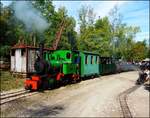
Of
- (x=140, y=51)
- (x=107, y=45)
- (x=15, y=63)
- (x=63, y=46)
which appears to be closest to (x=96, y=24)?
(x=107, y=45)

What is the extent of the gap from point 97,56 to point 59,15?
19.1 meters

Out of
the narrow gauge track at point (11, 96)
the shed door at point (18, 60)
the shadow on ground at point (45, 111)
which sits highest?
the shed door at point (18, 60)

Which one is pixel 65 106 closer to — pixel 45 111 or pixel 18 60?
pixel 45 111

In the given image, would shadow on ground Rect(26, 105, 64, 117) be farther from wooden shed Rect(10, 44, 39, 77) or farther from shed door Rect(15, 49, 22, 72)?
shed door Rect(15, 49, 22, 72)

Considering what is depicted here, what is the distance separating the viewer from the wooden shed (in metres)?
24.2

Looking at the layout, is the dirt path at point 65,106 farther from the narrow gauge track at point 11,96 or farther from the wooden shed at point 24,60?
the wooden shed at point 24,60

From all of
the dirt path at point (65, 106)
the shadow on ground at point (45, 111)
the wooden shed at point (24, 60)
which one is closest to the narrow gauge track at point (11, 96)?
the dirt path at point (65, 106)

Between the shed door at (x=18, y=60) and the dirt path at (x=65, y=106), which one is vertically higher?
the shed door at (x=18, y=60)

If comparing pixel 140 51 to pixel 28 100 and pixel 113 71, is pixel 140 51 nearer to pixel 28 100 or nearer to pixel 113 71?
pixel 113 71

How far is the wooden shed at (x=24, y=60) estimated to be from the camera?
954 inches

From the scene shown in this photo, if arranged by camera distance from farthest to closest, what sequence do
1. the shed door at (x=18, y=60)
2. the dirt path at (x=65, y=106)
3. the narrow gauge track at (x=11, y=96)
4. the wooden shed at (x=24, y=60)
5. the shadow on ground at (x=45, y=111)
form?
1. the shed door at (x=18, y=60)
2. the wooden shed at (x=24, y=60)
3. the narrow gauge track at (x=11, y=96)
4. the dirt path at (x=65, y=106)
5. the shadow on ground at (x=45, y=111)

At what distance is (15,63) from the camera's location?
995 inches

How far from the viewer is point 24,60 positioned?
2450 cm

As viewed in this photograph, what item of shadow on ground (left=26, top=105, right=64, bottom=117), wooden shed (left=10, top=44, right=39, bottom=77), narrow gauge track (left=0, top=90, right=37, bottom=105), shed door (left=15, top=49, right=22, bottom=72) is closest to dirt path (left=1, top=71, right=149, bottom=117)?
shadow on ground (left=26, top=105, right=64, bottom=117)
